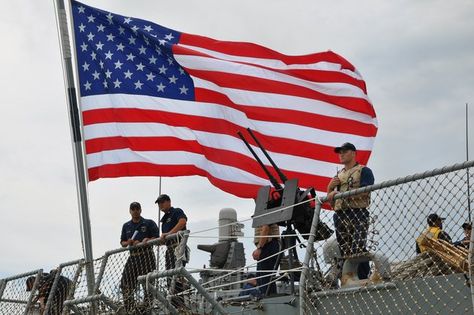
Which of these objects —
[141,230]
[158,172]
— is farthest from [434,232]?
[158,172]

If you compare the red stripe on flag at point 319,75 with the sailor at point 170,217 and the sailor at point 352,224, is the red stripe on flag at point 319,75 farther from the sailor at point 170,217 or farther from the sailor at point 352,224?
the sailor at point 352,224

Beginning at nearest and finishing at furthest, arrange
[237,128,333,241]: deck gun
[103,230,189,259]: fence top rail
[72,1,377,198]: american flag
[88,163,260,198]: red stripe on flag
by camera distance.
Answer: [237,128,333,241]: deck gun < [103,230,189,259]: fence top rail < [88,163,260,198]: red stripe on flag < [72,1,377,198]: american flag

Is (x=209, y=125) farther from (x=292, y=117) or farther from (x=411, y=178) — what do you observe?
(x=411, y=178)

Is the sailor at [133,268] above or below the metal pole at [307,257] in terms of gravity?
above

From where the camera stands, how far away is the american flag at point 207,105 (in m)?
10.3

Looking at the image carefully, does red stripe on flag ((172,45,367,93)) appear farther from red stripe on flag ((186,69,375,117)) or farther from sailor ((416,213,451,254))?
sailor ((416,213,451,254))

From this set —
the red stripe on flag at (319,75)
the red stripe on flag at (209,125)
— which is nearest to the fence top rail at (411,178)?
the red stripe on flag at (209,125)

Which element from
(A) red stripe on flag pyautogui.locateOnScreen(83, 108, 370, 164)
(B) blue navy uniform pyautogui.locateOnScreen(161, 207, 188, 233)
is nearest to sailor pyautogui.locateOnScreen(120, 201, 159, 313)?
(B) blue navy uniform pyautogui.locateOnScreen(161, 207, 188, 233)

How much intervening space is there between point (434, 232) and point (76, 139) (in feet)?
15.0

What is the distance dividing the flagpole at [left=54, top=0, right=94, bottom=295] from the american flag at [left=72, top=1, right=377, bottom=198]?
22cm

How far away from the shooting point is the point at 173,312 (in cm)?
770

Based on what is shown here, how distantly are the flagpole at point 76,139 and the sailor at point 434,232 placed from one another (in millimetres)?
3617

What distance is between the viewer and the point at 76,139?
9.92 m

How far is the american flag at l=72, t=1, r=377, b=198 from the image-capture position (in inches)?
407
